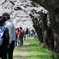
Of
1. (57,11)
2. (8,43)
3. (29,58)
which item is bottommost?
(29,58)

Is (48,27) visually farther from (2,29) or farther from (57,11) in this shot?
(2,29)

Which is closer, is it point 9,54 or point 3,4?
point 9,54

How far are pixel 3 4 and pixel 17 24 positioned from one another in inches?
1183

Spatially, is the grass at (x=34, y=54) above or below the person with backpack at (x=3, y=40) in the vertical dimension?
below

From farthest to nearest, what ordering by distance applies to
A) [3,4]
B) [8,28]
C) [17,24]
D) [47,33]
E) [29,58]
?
[17,24] → [3,4] → [47,33] → [29,58] → [8,28]

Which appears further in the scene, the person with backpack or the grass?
the grass

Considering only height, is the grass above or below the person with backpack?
below

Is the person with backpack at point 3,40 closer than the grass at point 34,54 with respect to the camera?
Yes

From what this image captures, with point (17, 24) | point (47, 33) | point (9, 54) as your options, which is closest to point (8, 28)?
point (9, 54)

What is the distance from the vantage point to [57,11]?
1279cm

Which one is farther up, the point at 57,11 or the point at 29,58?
the point at 57,11

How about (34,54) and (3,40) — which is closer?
(3,40)

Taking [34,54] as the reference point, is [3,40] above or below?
above

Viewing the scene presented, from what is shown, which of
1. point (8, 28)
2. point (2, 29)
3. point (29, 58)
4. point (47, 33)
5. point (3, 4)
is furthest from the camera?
point (3, 4)
